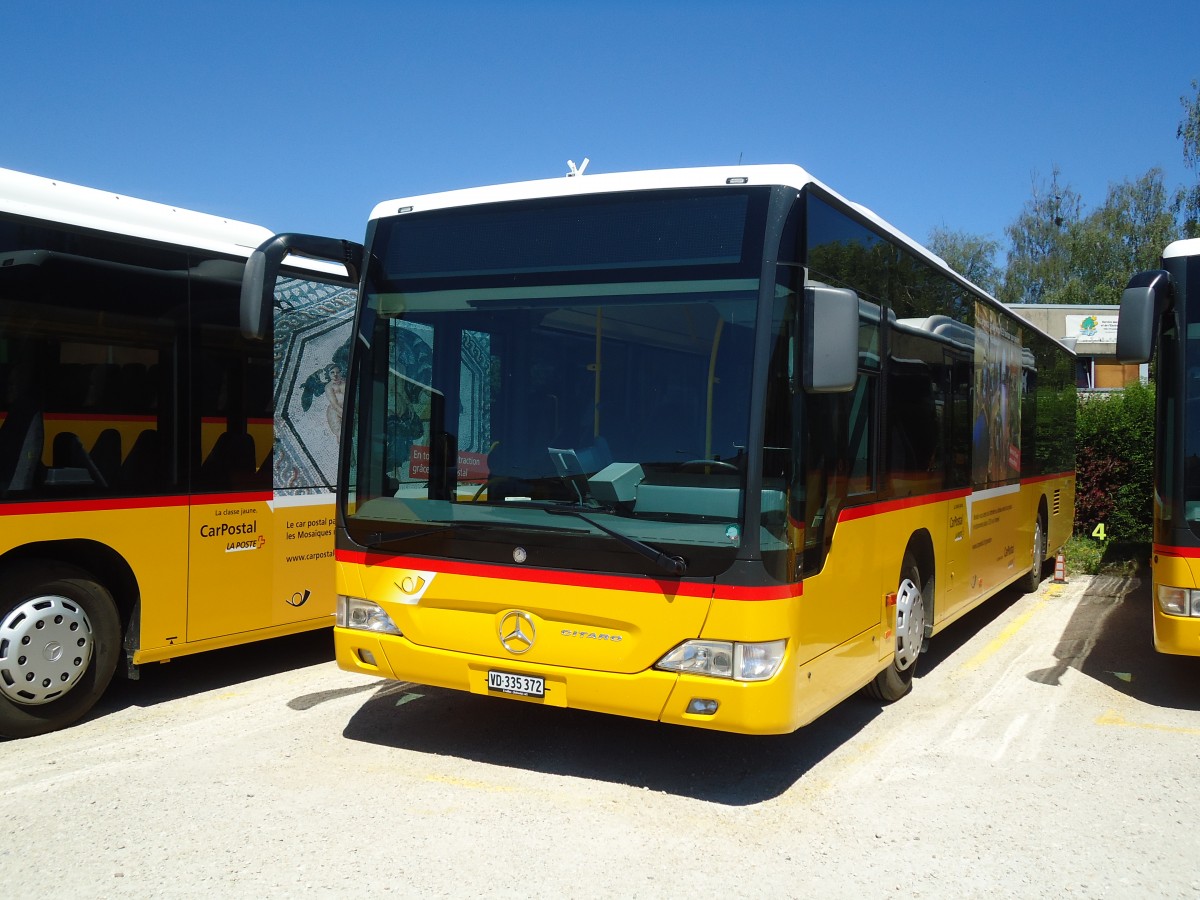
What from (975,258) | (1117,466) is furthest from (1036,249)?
(1117,466)

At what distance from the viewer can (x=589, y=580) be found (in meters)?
5.18

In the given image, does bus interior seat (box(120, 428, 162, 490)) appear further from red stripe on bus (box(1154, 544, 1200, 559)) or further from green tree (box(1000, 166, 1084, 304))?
green tree (box(1000, 166, 1084, 304))

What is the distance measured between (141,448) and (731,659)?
12.9ft

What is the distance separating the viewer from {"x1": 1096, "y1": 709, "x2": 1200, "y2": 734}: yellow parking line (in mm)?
6828

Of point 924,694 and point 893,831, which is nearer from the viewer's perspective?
point 893,831

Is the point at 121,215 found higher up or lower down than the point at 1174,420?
higher up

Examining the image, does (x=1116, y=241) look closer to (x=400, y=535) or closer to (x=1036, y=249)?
(x=1036, y=249)

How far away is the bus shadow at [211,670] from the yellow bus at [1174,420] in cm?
612

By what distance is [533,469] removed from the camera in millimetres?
5469

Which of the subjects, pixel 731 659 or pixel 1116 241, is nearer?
pixel 731 659

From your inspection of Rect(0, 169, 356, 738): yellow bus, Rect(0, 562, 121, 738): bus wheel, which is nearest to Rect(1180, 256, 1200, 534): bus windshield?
Rect(0, 169, 356, 738): yellow bus

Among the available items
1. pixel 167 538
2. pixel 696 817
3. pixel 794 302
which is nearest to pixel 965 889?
pixel 696 817

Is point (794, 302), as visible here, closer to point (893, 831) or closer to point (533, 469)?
point (533, 469)

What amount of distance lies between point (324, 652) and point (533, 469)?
4.38 metres
